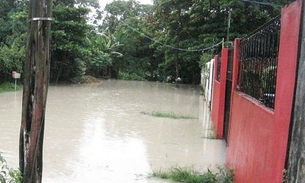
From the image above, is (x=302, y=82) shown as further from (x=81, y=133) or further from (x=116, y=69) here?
(x=116, y=69)

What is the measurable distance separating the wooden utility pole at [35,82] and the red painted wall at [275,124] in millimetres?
1618

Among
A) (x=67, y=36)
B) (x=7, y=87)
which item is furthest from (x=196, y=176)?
(x=67, y=36)

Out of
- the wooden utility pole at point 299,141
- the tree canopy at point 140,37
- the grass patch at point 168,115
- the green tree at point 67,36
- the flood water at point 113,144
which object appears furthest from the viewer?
the tree canopy at point 140,37

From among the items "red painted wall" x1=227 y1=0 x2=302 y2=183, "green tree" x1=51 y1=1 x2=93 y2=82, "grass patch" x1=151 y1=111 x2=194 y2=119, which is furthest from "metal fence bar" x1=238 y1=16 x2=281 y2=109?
"green tree" x1=51 y1=1 x2=93 y2=82

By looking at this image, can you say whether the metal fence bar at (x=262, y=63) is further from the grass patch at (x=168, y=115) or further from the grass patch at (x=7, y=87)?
the grass patch at (x=7, y=87)

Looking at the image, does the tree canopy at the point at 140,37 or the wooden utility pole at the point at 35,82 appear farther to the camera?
the tree canopy at the point at 140,37

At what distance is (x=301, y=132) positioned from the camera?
6.15ft

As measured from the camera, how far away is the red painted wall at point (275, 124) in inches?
95.3

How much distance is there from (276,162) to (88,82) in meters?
25.3

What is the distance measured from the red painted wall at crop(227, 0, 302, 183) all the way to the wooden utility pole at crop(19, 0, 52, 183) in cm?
162

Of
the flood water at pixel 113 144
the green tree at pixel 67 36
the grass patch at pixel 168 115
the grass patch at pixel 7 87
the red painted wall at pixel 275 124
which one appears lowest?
the flood water at pixel 113 144

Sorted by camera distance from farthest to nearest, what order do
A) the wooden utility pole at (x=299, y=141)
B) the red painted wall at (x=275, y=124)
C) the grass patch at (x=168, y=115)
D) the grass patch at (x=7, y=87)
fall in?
the grass patch at (x=7, y=87) < the grass patch at (x=168, y=115) < the red painted wall at (x=275, y=124) < the wooden utility pole at (x=299, y=141)

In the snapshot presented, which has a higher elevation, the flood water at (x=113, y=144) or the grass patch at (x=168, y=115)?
the grass patch at (x=168, y=115)

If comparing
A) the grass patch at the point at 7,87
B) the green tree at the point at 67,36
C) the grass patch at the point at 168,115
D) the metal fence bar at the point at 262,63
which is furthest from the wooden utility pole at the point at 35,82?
the green tree at the point at 67,36
